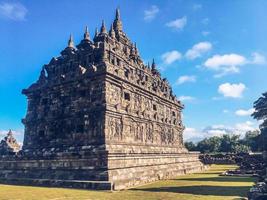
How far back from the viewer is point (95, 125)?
25219mm

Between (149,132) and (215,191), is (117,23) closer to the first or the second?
(149,132)

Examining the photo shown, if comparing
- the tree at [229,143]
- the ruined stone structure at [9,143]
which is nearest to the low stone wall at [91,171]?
the ruined stone structure at [9,143]

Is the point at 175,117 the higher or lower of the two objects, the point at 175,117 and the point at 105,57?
the lower

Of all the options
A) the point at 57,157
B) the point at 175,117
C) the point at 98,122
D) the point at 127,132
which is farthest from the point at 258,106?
the point at 57,157

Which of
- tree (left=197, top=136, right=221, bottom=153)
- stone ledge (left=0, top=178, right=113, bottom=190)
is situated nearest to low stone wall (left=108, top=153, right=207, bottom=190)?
stone ledge (left=0, top=178, right=113, bottom=190)

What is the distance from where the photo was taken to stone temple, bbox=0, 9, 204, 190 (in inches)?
841

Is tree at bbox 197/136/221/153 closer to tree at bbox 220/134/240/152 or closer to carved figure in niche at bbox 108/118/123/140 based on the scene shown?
tree at bbox 220/134/240/152

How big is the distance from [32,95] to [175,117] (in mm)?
22460

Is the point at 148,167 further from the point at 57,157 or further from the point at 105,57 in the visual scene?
the point at 105,57

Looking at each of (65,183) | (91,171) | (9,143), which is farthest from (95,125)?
(9,143)

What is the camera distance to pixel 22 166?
1012 inches

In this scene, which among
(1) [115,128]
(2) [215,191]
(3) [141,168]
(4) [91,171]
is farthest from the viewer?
(1) [115,128]

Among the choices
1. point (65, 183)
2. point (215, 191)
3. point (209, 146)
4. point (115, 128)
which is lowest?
point (215, 191)

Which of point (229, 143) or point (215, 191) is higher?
point (229, 143)
